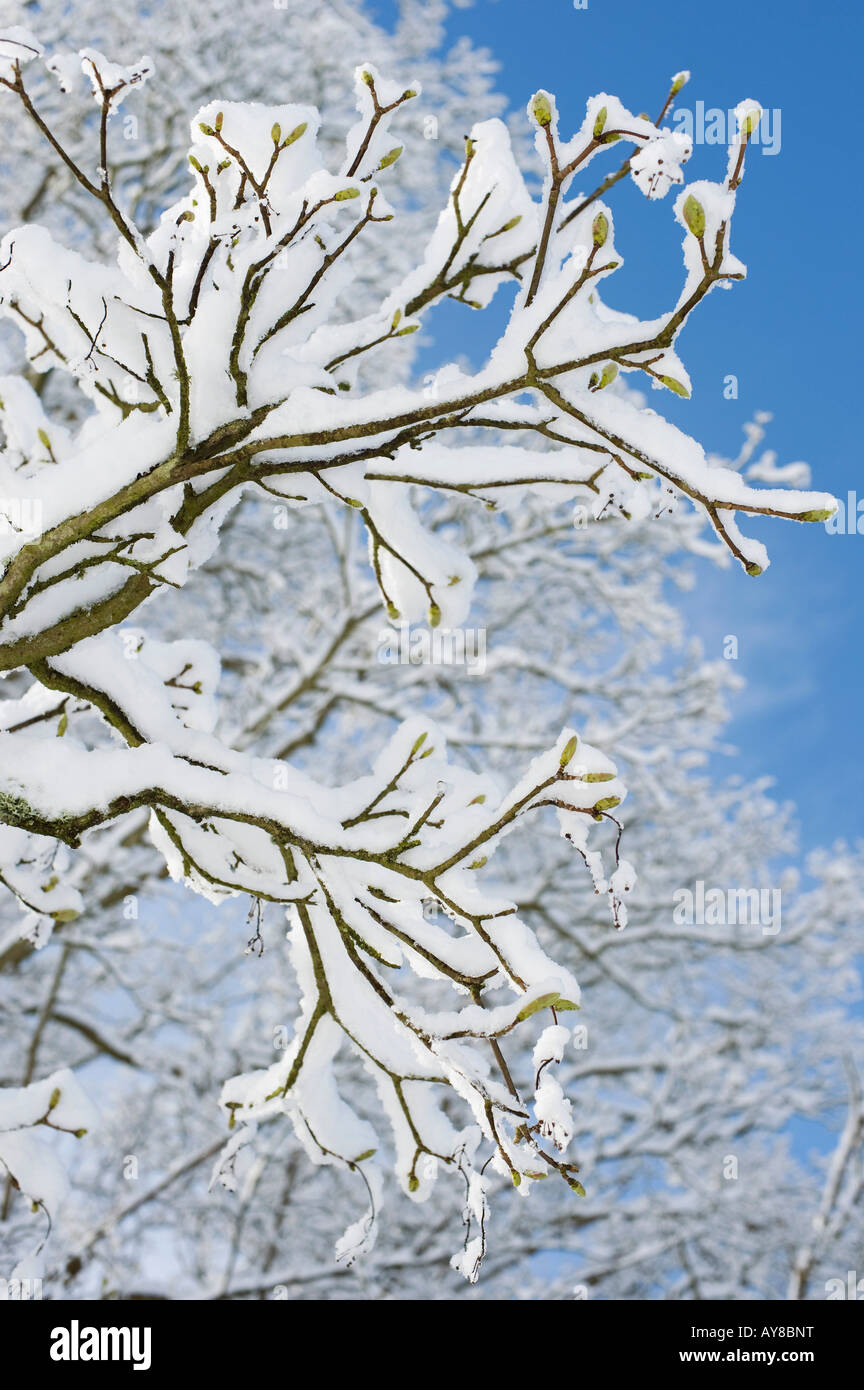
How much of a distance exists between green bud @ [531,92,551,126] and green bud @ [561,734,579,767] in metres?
0.79

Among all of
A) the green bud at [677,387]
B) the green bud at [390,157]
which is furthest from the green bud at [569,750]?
the green bud at [390,157]

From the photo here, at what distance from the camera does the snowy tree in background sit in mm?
1268

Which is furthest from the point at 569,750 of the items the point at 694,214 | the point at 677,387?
the point at 694,214

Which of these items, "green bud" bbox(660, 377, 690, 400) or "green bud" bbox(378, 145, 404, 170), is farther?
"green bud" bbox(378, 145, 404, 170)

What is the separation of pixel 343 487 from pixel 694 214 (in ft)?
2.09

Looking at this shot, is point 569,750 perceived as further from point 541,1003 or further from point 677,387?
point 677,387

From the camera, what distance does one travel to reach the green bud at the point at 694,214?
1111 millimetres

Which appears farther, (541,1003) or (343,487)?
(343,487)

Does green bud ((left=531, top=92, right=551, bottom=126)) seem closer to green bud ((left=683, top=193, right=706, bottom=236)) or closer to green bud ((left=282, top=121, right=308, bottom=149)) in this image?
green bud ((left=683, top=193, right=706, bottom=236))

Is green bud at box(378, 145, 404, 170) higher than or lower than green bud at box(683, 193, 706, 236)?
higher

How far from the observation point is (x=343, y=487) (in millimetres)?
1514

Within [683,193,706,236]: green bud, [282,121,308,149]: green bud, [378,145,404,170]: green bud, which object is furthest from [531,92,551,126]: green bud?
[282,121,308,149]: green bud
